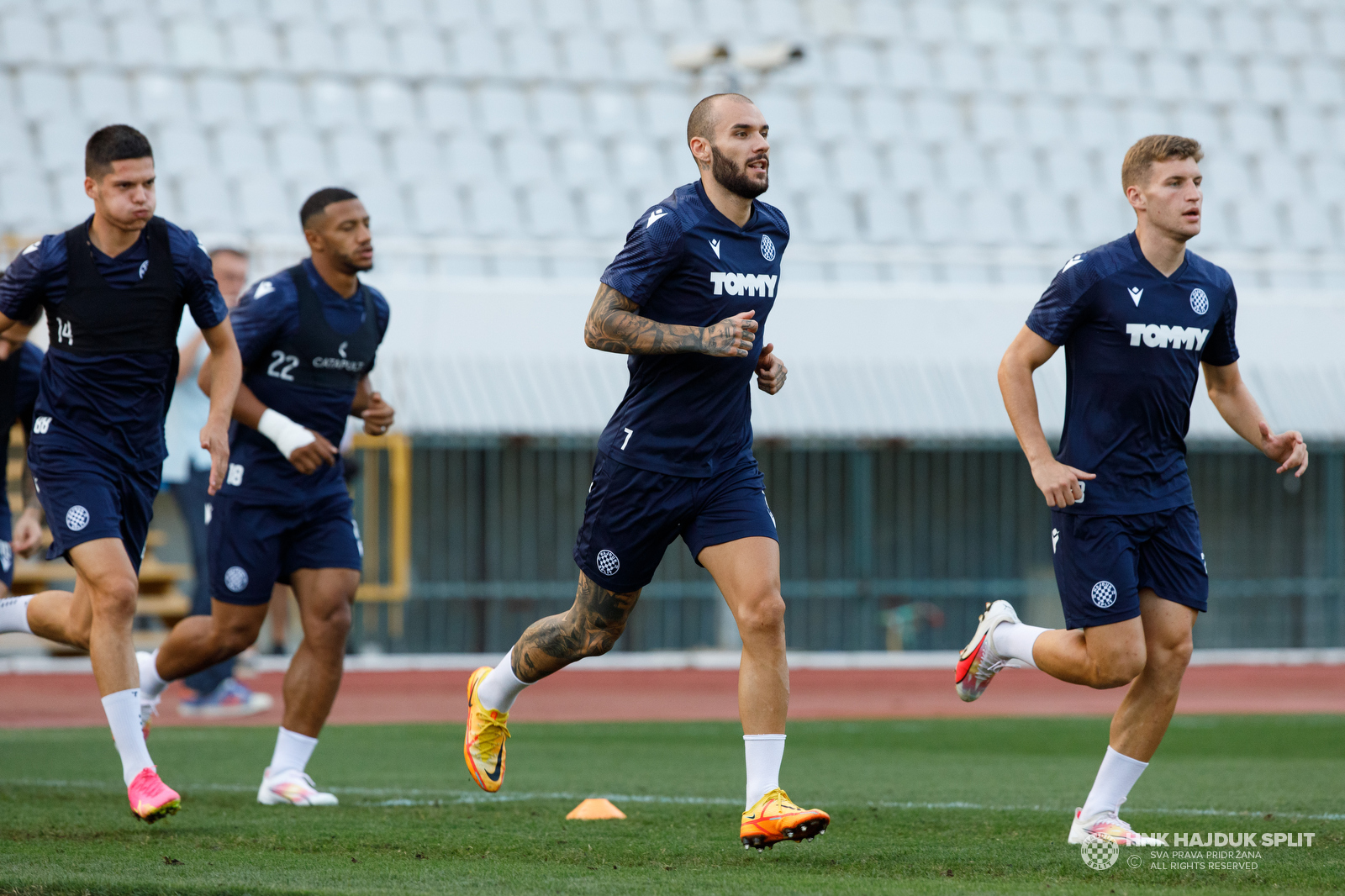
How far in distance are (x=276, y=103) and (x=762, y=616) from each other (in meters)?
16.2

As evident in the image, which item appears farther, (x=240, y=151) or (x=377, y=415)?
(x=240, y=151)

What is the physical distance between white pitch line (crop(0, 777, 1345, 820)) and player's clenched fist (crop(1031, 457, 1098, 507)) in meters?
1.64

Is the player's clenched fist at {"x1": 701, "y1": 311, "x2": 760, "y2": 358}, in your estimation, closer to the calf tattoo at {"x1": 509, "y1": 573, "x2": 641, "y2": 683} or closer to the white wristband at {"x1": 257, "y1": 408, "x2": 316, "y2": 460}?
the calf tattoo at {"x1": 509, "y1": 573, "x2": 641, "y2": 683}

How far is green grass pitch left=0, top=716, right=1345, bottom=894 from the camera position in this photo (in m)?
4.60

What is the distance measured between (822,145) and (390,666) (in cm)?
967

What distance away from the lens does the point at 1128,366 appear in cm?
535

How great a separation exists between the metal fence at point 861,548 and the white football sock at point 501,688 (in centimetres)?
1004

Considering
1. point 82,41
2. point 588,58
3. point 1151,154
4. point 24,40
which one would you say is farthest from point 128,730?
point 588,58

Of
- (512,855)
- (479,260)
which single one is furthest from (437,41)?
(512,855)

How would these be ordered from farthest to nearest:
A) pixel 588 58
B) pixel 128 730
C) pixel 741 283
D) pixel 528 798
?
pixel 588 58, pixel 528 798, pixel 128 730, pixel 741 283

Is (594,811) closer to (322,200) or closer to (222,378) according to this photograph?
(222,378)

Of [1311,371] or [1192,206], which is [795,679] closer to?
[1311,371]

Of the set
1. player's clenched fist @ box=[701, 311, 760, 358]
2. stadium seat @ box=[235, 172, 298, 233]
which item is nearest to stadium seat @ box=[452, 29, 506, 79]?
stadium seat @ box=[235, 172, 298, 233]

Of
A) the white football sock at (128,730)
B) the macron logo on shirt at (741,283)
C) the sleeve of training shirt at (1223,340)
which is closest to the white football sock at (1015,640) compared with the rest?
the sleeve of training shirt at (1223,340)
